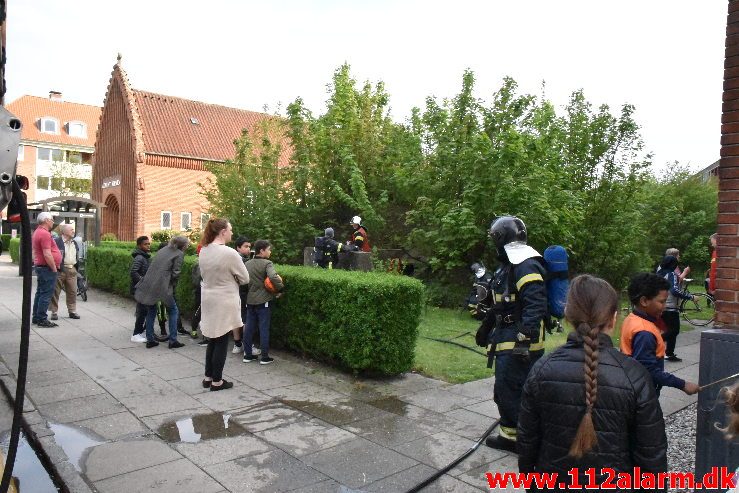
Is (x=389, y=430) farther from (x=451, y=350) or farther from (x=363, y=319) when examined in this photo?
(x=451, y=350)

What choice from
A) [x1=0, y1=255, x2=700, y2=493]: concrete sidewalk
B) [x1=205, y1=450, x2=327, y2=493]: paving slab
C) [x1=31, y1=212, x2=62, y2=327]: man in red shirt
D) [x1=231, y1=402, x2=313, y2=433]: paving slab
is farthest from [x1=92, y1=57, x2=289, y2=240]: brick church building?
[x1=205, y1=450, x2=327, y2=493]: paving slab

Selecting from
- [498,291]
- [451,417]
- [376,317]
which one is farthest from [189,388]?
[498,291]

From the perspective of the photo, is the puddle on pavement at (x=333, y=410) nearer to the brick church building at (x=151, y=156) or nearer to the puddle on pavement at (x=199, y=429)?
the puddle on pavement at (x=199, y=429)

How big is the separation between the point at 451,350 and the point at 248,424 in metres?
4.16

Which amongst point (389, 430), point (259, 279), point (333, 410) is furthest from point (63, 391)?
point (389, 430)

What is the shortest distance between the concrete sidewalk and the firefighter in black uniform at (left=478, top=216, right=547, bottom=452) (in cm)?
44

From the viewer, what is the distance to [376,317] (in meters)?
6.56

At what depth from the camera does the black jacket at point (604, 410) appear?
7.30 ft

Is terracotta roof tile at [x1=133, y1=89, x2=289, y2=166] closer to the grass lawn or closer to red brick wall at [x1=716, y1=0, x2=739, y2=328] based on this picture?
the grass lawn

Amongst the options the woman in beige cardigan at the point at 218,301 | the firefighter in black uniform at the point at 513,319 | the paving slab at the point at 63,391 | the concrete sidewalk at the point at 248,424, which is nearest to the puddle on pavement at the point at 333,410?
the concrete sidewalk at the point at 248,424

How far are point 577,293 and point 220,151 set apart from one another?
35121 millimetres

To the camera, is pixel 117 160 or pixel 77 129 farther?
pixel 77 129

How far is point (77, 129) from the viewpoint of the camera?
186 feet

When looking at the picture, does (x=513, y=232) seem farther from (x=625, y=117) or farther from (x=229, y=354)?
(x=625, y=117)
